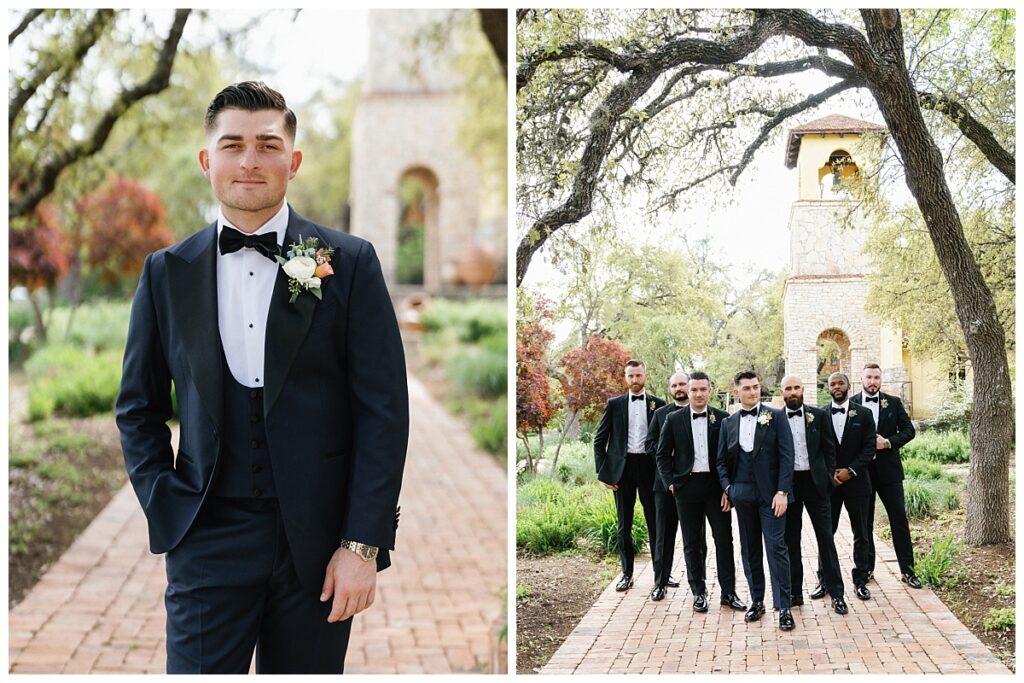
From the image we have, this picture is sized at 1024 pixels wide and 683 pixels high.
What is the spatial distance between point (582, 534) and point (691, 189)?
123 cm

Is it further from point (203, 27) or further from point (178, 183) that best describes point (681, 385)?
point (178, 183)

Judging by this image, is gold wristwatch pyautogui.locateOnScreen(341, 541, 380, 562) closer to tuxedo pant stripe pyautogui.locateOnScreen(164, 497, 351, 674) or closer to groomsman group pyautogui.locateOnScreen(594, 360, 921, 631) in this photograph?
tuxedo pant stripe pyautogui.locateOnScreen(164, 497, 351, 674)

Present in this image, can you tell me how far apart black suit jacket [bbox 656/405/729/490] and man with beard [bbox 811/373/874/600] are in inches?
15.9

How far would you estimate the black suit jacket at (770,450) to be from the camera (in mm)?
3273

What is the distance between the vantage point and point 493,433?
8.94 meters

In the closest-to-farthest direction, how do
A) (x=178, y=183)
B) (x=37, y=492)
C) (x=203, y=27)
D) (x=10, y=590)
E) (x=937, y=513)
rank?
(x=937, y=513)
(x=10, y=590)
(x=203, y=27)
(x=37, y=492)
(x=178, y=183)

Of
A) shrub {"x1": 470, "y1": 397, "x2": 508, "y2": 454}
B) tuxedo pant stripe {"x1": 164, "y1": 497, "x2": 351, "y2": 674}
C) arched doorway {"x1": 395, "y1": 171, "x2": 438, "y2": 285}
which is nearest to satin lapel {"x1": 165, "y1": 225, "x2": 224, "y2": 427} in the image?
tuxedo pant stripe {"x1": 164, "y1": 497, "x2": 351, "y2": 674}

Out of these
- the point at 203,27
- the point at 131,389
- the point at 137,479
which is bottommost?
the point at 137,479

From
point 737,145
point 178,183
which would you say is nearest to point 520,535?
point 737,145

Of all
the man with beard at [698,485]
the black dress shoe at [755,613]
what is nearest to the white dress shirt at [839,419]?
the man with beard at [698,485]

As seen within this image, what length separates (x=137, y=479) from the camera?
2.34 metres

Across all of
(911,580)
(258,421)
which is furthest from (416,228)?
(258,421)

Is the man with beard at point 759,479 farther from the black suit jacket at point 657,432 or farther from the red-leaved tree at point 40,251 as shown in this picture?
the red-leaved tree at point 40,251

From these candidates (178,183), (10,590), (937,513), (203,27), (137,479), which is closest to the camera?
(137,479)
